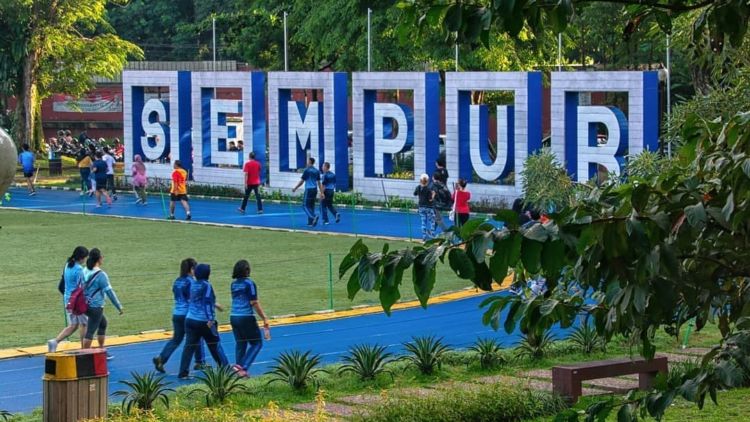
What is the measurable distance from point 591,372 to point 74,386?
5368 millimetres

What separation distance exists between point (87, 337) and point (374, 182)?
73.3ft

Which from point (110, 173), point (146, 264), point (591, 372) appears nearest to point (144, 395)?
point (591, 372)

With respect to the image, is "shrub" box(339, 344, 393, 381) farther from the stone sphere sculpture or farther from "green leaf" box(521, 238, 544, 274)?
"green leaf" box(521, 238, 544, 274)

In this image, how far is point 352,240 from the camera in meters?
29.5

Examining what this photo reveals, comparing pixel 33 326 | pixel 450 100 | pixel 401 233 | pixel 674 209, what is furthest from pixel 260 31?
A: pixel 674 209

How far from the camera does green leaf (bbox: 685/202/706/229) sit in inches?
198

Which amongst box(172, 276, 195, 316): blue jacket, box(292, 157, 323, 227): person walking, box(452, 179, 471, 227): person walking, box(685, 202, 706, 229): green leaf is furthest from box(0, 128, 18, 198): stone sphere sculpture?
box(292, 157, 323, 227): person walking

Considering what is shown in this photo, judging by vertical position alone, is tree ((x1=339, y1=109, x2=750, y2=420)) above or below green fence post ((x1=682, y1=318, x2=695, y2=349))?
above

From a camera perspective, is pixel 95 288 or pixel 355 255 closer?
pixel 355 255

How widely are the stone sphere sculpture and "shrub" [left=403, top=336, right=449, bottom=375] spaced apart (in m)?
8.50

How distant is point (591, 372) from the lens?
47.3 ft

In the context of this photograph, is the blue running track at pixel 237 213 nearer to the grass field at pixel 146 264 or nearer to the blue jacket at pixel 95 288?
the grass field at pixel 146 264

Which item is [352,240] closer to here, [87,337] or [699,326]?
[87,337]

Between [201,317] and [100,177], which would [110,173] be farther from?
[201,317]
